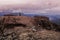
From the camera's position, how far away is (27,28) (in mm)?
2316

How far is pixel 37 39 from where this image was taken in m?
2.24

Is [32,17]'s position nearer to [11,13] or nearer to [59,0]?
[11,13]

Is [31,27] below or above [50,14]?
below

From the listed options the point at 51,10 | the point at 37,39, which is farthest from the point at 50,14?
the point at 37,39

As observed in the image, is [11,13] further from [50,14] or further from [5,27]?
[50,14]

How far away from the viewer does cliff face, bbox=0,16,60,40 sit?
226 centimetres

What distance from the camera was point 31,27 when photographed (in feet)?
7.65

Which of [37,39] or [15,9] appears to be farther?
[15,9]

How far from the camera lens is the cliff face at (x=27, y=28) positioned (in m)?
2.26

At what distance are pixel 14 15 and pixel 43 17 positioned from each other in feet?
1.51

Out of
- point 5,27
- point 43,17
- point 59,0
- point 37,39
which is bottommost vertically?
point 37,39

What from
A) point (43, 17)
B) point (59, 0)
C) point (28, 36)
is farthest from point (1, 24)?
point (59, 0)

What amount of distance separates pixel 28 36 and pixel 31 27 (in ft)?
0.53

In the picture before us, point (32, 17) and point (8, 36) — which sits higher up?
point (32, 17)
